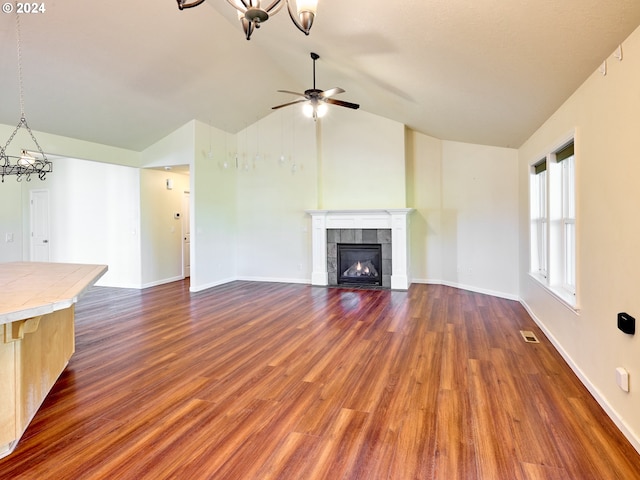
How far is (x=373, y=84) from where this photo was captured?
4.69 meters

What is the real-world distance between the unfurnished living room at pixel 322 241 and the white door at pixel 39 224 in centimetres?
6

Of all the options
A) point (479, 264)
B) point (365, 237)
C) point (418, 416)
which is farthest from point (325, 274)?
point (418, 416)

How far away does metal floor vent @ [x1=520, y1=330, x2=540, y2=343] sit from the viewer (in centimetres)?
361

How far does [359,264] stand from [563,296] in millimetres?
3915

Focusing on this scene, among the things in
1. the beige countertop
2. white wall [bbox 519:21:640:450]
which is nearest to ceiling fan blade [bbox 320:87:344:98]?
white wall [bbox 519:21:640:450]

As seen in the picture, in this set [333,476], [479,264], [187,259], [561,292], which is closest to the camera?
[333,476]

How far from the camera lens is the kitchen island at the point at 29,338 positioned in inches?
69.4

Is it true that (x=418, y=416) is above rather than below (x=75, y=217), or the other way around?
below

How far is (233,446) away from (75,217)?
7.23 meters

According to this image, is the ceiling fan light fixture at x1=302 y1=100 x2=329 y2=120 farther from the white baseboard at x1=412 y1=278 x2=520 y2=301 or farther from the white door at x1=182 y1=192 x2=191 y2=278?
the white door at x1=182 y1=192 x2=191 y2=278

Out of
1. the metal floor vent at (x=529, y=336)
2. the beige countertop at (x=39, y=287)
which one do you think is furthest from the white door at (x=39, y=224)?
the metal floor vent at (x=529, y=336)

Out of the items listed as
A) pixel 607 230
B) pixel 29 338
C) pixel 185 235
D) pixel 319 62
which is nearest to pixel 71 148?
pixel 185 235

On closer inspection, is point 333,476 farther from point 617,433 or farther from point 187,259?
point 187,259

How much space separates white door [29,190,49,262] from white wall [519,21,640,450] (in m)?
9.33
